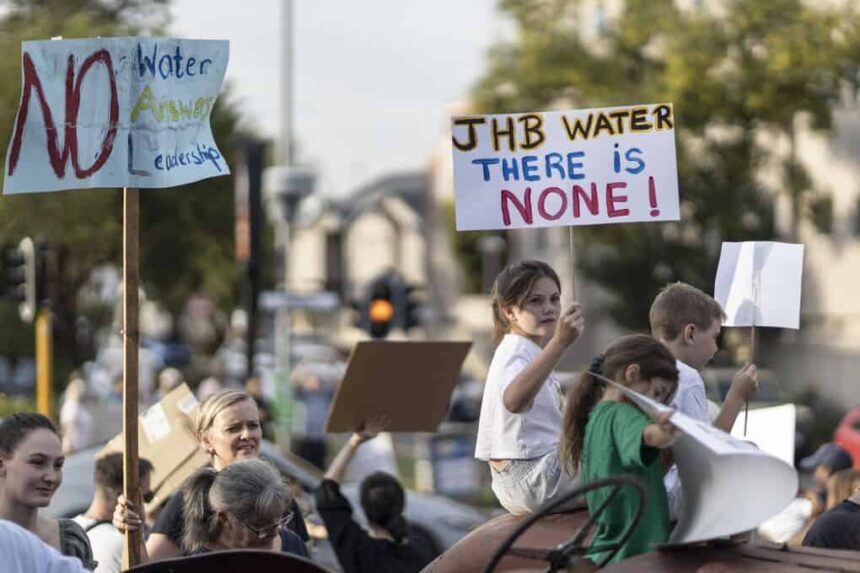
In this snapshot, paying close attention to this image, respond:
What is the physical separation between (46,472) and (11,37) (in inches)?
379

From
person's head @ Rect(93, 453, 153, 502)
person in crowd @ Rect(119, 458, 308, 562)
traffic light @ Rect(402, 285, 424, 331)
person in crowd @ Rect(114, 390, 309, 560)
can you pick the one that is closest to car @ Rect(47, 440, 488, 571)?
person's head @ Rect(93, 453, 153, 502)

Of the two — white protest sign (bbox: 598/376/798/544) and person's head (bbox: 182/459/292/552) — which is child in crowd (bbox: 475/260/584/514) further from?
white protest sign (bbox: 598/376/798/544)

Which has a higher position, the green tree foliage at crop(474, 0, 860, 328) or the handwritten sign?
the green tree foliage at crop(474, 0, 860, 328)

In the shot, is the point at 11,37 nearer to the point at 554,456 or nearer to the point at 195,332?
the point at 554,456

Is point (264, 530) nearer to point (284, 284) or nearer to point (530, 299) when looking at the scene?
point (530, 299)

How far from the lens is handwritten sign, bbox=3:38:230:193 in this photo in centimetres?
625

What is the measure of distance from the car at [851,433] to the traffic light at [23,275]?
928 cm

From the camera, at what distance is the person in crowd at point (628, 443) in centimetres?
518

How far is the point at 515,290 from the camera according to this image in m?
6.50

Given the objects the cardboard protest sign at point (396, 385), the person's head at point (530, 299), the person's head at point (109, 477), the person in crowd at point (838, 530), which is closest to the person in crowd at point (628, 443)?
the person's head at point (530, 299)

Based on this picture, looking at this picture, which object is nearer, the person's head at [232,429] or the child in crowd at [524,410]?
the child in crowd at [524,410]

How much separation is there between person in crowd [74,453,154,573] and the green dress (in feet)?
8.01

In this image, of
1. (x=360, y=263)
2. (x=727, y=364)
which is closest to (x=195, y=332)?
(x=727, y=364)

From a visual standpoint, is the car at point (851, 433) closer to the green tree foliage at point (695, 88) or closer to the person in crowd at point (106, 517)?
the green tree foliage at point (695, 88)
